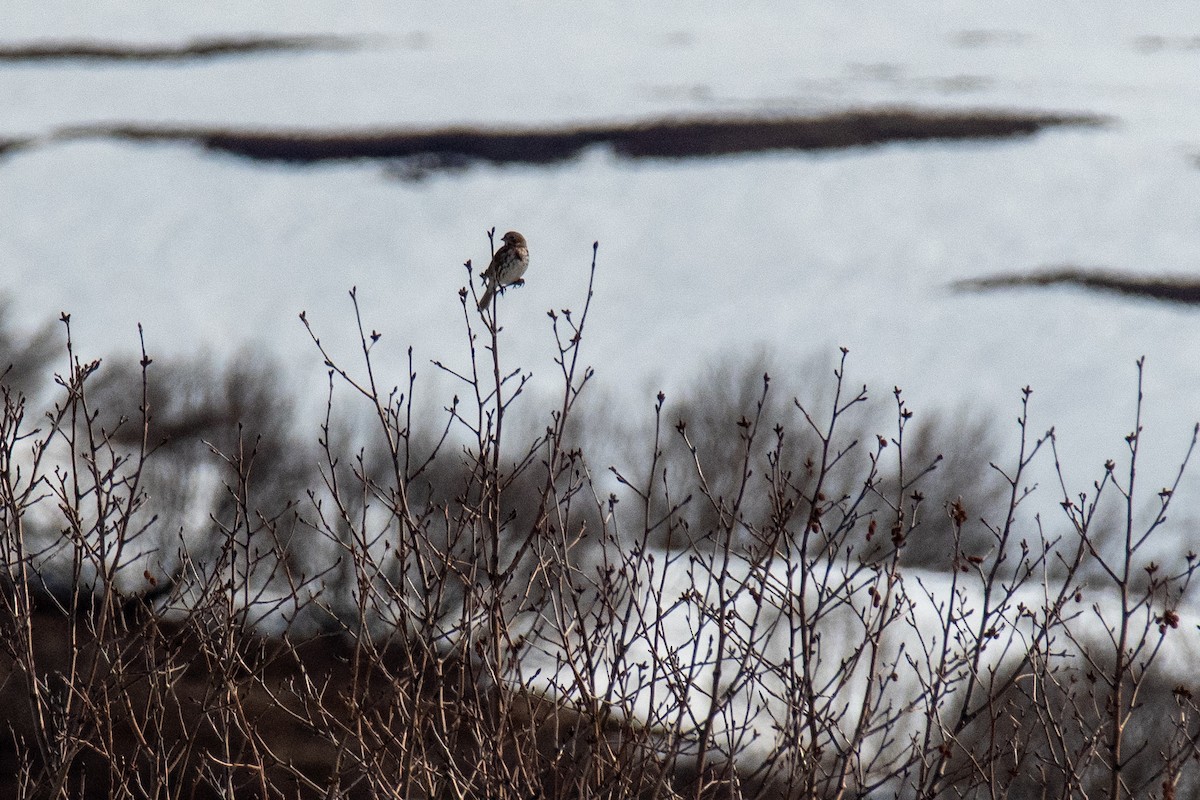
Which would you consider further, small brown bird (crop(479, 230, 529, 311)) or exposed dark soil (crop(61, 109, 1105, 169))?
exposed dark soil (crop(61, 109, 1105, 169))

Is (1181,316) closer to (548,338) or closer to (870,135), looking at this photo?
(870,135)

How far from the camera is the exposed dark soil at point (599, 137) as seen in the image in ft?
144

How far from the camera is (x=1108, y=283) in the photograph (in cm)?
3628

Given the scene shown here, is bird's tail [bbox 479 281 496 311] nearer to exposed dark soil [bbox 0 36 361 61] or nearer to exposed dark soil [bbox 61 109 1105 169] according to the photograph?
exposed dark soil [bbox 61 109 1105 169]

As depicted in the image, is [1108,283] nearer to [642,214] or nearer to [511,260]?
[642,214]

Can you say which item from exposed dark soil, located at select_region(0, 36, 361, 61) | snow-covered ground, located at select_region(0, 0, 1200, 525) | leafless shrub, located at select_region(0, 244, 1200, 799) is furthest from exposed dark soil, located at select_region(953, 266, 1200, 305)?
exposed dark soil, located at select_region(0, 36, 361, 61)

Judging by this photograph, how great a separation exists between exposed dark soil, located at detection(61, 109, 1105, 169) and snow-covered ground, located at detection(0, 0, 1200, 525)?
2.70ft

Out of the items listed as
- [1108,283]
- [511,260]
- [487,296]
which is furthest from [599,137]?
[487,296]

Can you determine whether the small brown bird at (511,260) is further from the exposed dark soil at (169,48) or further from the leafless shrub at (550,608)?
the exposed dark soil at (169,48)

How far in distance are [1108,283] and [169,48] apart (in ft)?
116

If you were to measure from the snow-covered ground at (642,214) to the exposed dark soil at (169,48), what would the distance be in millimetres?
722

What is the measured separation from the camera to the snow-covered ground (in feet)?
111

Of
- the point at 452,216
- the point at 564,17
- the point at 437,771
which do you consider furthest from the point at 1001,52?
the point at 437,771

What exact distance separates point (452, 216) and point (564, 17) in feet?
65.0
